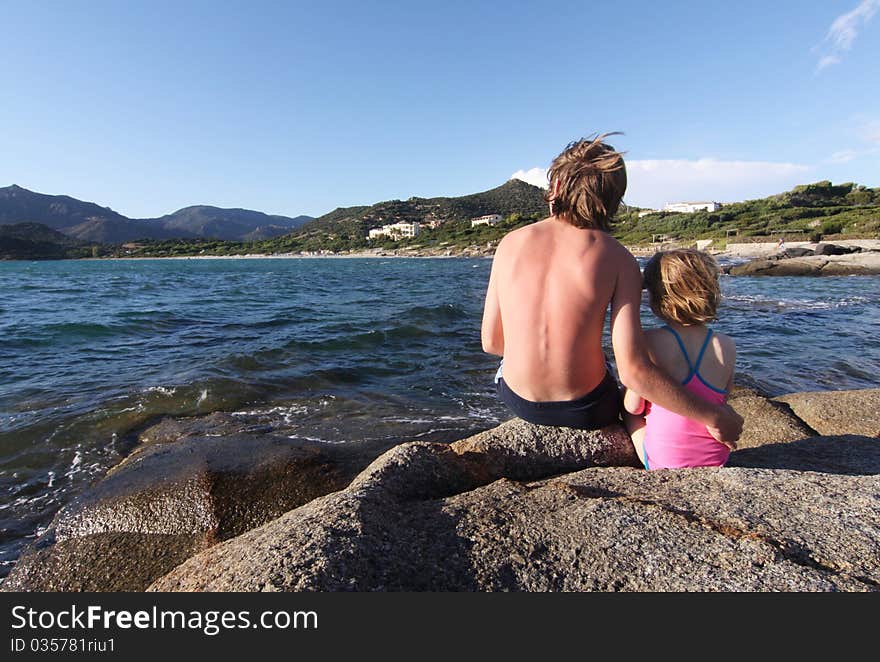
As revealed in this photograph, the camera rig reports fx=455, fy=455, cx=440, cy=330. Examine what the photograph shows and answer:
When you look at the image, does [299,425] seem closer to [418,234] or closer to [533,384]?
[533,384]

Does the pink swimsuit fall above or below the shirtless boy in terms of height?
below

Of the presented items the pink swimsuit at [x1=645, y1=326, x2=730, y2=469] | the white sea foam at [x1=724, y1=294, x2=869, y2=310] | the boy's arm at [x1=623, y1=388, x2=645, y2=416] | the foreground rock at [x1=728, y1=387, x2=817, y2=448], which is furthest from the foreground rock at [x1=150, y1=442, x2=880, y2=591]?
the white sea foam at [x1=724, y1=294, x2=869, y2=310]

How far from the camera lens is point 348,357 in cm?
841

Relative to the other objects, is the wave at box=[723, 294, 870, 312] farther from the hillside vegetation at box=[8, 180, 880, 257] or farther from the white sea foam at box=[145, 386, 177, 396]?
the white sea foam at box=[145, 386, 177, 396]

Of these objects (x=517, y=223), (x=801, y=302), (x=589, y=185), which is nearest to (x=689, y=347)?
(x=589, y=185)

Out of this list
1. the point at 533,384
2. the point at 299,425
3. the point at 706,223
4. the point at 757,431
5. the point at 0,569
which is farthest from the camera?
the point at 706,223

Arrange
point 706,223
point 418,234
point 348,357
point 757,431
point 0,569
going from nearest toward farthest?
point 0,569
point 757,431
point 348,357
point 706,223
point 418,234

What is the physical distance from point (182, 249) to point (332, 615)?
140 metres

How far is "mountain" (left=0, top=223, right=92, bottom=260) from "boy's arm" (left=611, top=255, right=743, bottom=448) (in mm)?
135001

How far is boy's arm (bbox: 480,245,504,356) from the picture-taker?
242 centimetres

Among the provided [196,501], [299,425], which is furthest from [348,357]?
[196,501]

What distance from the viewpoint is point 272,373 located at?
723 cm

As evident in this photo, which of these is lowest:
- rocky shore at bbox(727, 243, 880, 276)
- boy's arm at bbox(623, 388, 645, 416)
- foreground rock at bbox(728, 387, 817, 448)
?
rocky shore at bbox(727, 243, 880, 276)

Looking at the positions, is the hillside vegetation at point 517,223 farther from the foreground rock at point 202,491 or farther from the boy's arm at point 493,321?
the foreground rock at point 202,491
